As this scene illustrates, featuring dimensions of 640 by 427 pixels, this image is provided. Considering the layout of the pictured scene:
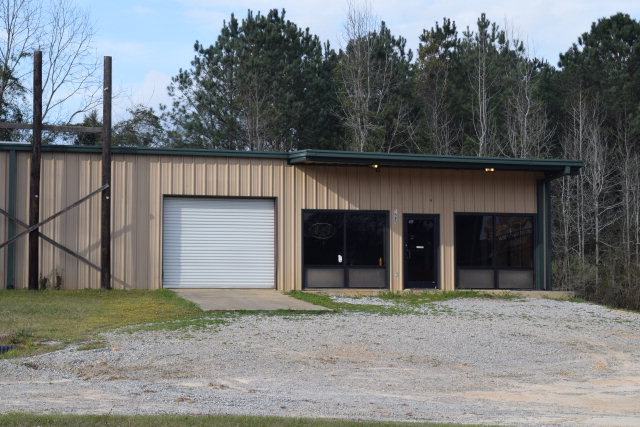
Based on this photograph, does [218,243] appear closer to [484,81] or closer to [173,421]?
[173,421]

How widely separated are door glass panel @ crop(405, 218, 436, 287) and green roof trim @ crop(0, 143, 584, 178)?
63.9 inches

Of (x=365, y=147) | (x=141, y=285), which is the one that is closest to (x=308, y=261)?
(x=141, y=285)

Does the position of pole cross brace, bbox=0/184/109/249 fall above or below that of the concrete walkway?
above

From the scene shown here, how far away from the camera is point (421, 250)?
75.9ft

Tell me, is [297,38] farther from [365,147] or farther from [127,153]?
[127,153]

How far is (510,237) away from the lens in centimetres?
2366

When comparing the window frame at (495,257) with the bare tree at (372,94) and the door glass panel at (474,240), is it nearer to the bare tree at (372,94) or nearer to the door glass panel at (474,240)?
the door glass panel at (474,240)

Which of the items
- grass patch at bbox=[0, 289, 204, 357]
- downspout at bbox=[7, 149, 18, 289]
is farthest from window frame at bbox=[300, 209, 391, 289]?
downspout at bbox=[7, 149, 18, 289]

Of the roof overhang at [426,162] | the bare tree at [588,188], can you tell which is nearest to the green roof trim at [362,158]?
the roof overhang at [426,162]

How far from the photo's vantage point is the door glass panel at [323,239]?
22.4 m

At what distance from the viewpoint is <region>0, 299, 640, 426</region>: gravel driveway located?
9.15 m

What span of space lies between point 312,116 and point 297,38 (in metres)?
3.75

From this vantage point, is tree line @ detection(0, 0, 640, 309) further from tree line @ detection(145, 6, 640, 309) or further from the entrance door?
the entrance door

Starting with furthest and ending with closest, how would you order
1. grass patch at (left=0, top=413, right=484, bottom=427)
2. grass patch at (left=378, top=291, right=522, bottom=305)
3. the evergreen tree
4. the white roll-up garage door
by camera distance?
the evergreen tree, the white roll-up garage door, grass patch at (left=378, top=291, right=522, bottom=305), grass patch at (left=0, top=413, right=484, bottom=427)
